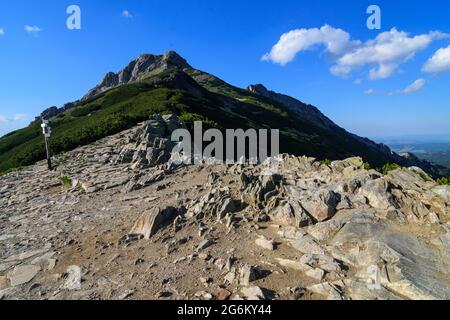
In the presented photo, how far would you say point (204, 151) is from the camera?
25422 mm

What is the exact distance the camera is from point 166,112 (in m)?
42.7

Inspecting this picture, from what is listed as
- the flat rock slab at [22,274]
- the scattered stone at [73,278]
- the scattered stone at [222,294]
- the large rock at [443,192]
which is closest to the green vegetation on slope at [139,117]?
the flat rock slab at [22,274]

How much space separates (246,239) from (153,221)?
3.47 meters

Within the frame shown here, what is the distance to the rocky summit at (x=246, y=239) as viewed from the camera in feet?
29.6

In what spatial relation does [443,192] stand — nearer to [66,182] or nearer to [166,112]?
[66,182]

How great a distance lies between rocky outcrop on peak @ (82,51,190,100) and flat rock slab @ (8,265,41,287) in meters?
130

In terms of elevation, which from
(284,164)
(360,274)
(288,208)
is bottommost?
(360,274)

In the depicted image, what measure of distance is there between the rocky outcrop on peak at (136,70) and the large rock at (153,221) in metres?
128

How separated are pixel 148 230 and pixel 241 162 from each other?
274 inches

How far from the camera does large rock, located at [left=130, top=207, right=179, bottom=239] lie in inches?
503

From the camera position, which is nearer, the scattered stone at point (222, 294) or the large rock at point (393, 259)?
the large rock at point (393, 259)

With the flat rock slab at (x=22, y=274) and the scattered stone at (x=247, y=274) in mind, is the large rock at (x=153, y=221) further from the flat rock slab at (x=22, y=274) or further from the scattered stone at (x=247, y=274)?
the scattered stone at (x=247, y=274)
